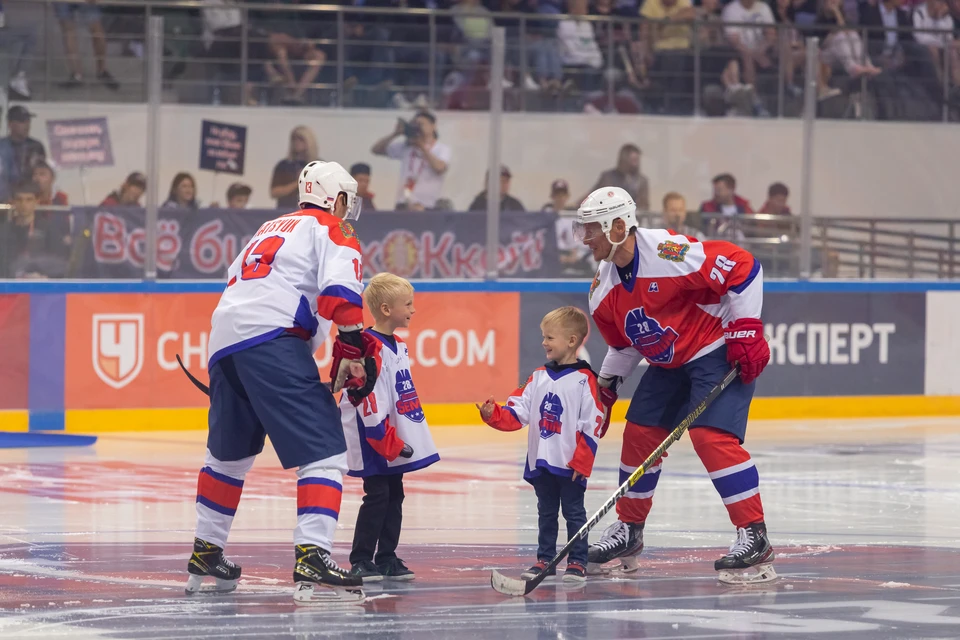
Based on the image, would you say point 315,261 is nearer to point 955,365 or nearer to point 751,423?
point 751,423

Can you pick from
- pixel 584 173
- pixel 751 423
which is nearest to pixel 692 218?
pixel 584 173

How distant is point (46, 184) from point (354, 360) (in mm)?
5589

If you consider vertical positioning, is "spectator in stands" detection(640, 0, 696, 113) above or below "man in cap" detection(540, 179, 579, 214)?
above

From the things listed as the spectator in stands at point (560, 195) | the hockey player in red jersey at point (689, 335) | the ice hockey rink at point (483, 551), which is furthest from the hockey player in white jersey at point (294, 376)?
the spectator in stands at point (560, 195)

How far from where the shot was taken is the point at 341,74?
1109 cm

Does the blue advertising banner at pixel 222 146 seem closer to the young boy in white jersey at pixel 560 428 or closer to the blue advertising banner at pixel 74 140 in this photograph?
the blue advertising banner at pixel 74 140

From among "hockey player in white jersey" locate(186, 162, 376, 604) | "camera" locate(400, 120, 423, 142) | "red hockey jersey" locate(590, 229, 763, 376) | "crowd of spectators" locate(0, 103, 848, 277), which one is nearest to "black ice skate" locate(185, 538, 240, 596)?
"hockey player in white jersey" locate(186, 162, 376, 604)

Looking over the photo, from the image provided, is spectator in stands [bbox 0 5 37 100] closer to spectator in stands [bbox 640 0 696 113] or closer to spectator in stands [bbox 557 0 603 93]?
spectator in stands [bbox 557 0 603 93]

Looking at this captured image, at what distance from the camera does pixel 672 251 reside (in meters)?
6.19

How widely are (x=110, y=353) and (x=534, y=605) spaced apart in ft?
19.6

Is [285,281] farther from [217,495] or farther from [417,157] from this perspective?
[417,157]

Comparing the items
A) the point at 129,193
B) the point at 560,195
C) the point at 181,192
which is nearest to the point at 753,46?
the point at 560,195

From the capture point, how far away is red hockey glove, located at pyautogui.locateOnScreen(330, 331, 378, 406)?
5.53 meters

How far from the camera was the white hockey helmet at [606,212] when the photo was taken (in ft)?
20.1
